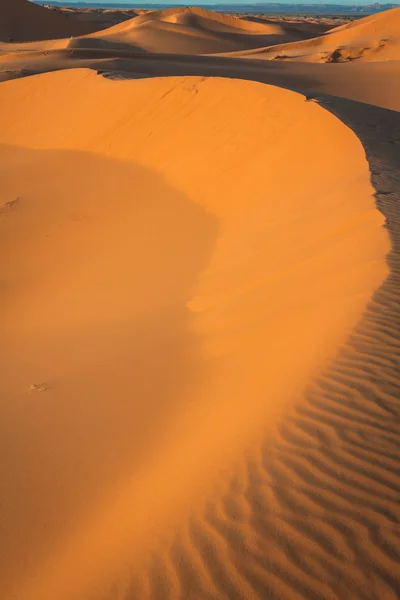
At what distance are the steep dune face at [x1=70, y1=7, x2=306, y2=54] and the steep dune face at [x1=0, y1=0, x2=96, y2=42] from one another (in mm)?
6092

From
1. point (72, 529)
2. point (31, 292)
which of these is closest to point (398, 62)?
point (31, 292)

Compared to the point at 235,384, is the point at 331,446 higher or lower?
higher

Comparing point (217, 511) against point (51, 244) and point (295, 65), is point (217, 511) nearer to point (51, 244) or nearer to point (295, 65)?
point (51, 244)

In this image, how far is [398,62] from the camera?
21.9 m

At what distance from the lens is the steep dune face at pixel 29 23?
42091 millimetres

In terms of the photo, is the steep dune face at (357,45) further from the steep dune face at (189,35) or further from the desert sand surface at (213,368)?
the desert sand surface at (213,368)

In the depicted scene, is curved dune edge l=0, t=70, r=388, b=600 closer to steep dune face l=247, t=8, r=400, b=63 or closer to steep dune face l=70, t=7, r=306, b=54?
steep dune face l=247, t=8, r=400, b=63

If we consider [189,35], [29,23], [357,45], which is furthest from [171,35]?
[357,45]

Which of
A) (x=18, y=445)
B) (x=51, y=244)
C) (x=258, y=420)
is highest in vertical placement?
(x=258, y=420)

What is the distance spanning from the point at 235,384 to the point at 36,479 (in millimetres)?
1594

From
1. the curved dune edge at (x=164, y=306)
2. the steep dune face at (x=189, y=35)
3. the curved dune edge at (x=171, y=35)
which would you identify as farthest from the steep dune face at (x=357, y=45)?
the curved dune edge at (x=164, y=306)

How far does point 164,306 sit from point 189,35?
3687cm

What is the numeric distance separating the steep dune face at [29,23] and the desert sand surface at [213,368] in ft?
119

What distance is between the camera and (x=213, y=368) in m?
4.66
